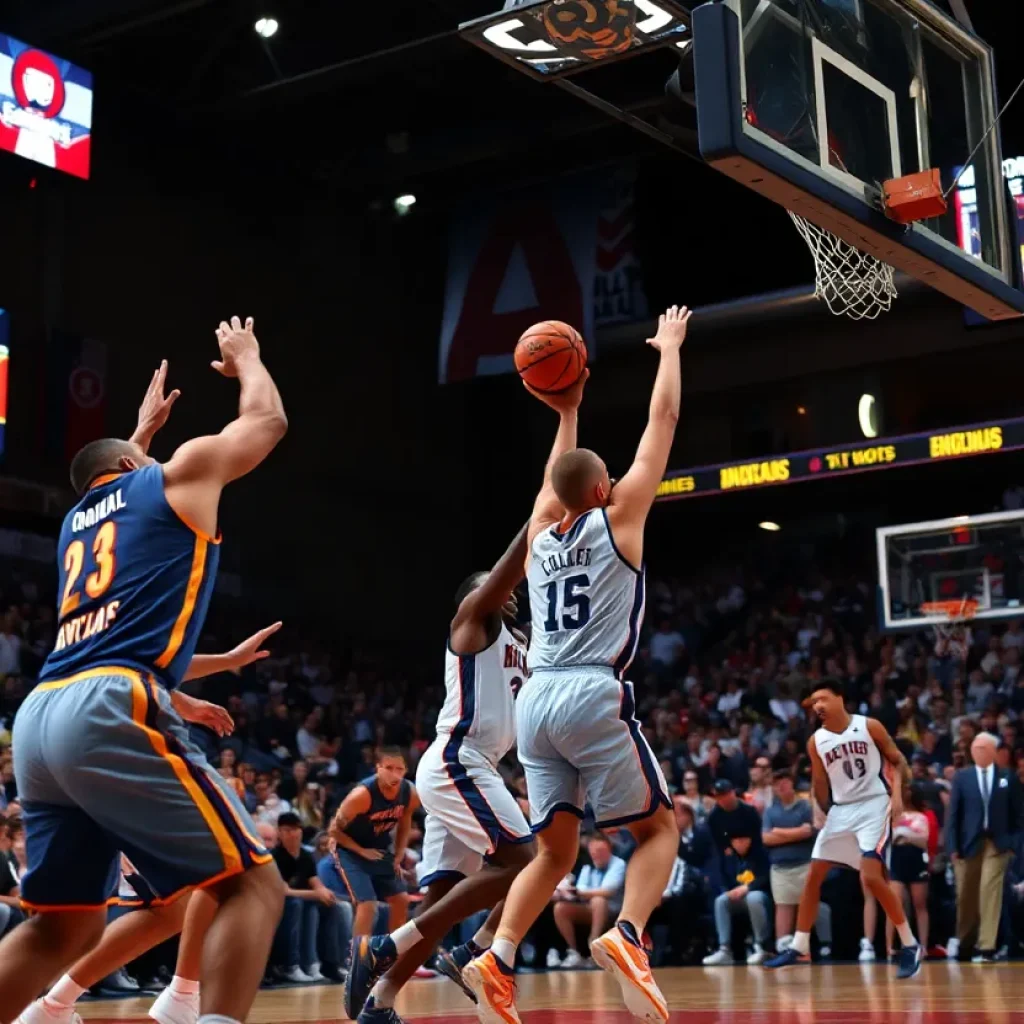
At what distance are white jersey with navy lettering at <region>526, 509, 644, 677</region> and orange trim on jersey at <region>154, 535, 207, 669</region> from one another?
1.68 meters

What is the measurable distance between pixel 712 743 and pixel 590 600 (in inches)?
450

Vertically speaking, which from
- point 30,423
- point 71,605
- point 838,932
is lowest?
point 838,932

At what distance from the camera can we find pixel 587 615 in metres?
5.52

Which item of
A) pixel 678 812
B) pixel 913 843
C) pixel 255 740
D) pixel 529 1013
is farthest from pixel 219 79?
pixel 529 1013

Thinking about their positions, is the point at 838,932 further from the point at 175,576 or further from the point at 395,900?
the point at 175,576

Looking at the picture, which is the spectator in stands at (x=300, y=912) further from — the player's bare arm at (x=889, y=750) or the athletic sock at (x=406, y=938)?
the athletic sock at (x=406, y=938)

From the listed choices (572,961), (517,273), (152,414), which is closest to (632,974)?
(152,414)

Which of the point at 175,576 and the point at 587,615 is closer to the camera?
the point at 175,576

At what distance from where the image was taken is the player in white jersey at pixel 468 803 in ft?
19.8

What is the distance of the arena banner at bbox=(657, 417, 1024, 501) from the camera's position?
16.7m

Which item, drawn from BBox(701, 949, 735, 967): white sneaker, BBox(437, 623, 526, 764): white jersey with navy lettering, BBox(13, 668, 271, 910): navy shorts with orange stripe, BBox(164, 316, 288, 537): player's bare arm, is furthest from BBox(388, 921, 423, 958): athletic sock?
BBox(701, 949, 735, 967): white sneaker

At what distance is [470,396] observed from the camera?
84.1 feet

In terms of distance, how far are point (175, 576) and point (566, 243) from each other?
1742 centimetres

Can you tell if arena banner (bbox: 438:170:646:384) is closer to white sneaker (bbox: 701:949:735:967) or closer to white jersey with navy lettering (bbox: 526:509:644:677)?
white sneaker (bbox: 701:949:735:967)
